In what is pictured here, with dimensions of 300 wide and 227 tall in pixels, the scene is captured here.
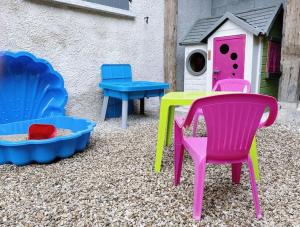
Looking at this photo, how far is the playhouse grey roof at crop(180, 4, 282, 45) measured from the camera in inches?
131

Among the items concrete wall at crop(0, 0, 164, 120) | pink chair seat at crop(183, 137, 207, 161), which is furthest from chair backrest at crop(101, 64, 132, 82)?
pink chair seat at crop(183, 137, 207, 161)

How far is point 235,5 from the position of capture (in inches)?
191

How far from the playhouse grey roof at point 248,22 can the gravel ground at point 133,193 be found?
193 cm

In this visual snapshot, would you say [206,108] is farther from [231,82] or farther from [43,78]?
[43,78]

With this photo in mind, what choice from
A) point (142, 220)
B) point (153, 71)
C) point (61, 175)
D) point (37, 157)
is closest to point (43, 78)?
point (37, 157)

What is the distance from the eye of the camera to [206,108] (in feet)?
3.38

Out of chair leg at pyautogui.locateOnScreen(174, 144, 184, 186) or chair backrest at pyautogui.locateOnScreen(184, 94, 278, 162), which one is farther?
chair leg at pyautogui.locateOnScreen(174, 144, 184, 186)

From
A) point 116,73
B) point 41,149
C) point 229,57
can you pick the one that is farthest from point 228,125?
point 229,57

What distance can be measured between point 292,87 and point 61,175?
2.99 m

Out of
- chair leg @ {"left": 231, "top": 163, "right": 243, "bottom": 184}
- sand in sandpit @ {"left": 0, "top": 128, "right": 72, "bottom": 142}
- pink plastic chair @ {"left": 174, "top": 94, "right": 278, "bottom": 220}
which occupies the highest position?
pink plastic chair @ {"left": 174, "top": 94, "right": 278, "bottom": 220}

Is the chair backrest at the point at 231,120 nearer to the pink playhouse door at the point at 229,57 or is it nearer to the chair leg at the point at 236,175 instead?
the chair leg at the point at 236,175

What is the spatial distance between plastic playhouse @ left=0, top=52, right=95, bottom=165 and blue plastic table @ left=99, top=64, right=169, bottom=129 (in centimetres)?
57

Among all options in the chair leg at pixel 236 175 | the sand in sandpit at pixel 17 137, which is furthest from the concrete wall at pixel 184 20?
the chair leg at pixel 236 175

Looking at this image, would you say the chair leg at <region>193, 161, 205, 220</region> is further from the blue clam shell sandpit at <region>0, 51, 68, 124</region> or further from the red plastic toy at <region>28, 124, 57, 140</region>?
the blue clam shell sandpit at <region>0, 51, 68, 124</region>
